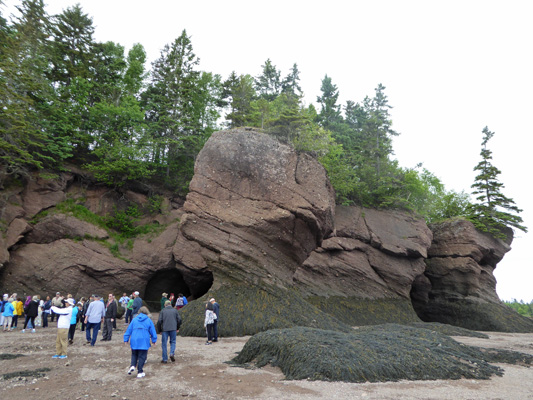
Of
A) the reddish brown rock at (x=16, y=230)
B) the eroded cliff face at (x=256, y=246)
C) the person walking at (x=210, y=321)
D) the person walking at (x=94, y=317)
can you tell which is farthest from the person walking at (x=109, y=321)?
the reddish brown rock at (x=16, y=230)

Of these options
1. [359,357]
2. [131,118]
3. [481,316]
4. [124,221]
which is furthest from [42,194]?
[481,316]

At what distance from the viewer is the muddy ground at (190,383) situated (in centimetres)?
651

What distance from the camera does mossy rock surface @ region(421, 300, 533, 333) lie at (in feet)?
84.9

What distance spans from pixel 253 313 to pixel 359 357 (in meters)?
7.77

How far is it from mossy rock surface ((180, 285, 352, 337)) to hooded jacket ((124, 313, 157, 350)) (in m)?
7.09

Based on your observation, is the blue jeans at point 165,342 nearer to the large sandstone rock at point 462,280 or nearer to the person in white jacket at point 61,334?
the person in white jacket at point 61,334

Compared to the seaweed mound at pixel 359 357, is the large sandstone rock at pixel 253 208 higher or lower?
higher

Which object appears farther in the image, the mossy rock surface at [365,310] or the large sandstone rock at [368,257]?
the large sandstone rock at [368,257]

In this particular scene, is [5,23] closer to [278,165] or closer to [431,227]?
[278,165]

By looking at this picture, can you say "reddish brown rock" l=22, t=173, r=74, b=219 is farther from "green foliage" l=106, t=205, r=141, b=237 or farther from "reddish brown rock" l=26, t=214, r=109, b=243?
"green foliage" l=106, t=205, r=141, b=237

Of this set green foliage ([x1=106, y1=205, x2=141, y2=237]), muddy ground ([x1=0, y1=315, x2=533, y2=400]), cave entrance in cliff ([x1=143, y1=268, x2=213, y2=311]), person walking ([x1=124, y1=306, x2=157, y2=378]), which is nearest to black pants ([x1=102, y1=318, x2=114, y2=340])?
muddy ground ([x1=0, y1=315, x2=533, y2=400])

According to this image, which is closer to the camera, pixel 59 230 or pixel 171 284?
pixel 59 230

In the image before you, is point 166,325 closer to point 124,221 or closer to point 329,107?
point 124,221

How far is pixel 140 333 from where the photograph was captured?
24.8 feet
